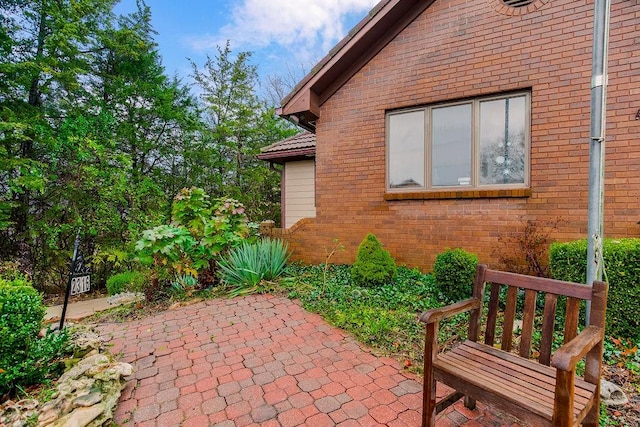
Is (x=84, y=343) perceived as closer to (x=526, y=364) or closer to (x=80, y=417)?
(x=80, y=417)

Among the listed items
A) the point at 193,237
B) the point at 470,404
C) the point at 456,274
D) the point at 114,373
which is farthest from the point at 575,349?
the point at 193,237

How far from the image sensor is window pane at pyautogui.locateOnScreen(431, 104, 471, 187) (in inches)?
213

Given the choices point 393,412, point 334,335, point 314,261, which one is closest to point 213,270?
point 314,261

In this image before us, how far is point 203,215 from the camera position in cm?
584

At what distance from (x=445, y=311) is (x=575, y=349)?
71 centimetres

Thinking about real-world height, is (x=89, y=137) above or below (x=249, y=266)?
above

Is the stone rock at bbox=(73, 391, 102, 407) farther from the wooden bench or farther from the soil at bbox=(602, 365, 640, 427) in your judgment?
the soil at bbox=(602, 365, 640, 427)

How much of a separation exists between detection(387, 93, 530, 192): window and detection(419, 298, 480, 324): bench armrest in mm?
3476

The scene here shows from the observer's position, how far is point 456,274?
4.29 m

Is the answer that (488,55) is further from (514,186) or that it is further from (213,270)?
(213,270)

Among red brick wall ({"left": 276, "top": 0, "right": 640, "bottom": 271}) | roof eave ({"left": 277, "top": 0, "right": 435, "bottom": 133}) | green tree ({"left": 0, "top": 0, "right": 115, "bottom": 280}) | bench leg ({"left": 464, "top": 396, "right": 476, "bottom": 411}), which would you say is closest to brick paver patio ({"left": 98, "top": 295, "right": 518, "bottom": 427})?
bench leg ({"left": 464, "top": 396, "right": 476, "bottom": 411})

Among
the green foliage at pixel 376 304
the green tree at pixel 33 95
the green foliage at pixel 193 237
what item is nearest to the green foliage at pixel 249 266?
the green foliage at pixel 193 237

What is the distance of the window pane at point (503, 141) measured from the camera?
16.6ft

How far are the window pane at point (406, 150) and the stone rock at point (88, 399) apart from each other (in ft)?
17.0
